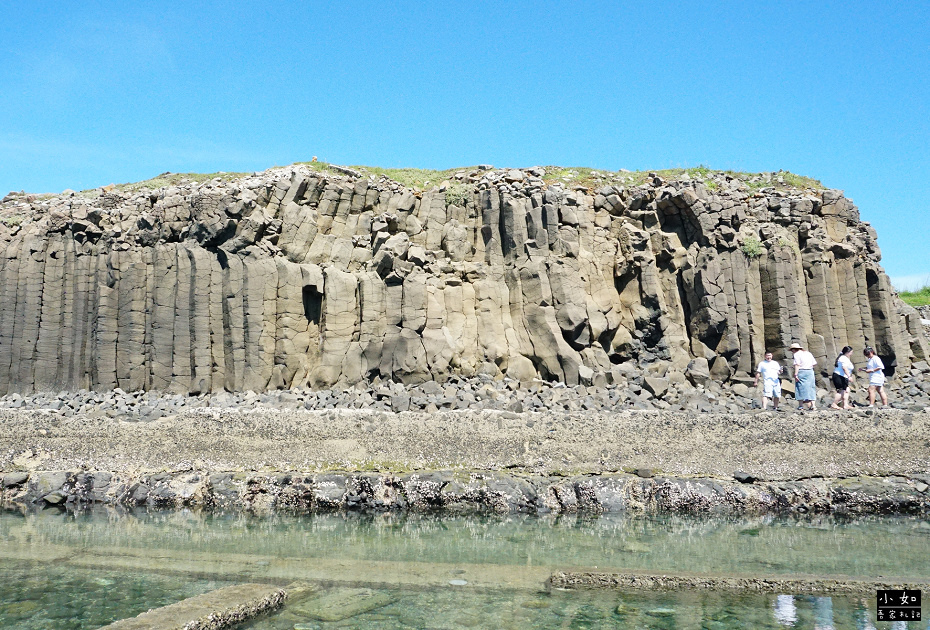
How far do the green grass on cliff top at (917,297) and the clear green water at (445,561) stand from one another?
806 inches

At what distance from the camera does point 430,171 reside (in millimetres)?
23188

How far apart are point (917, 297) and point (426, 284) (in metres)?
22.6

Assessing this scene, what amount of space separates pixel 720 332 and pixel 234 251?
1298cm

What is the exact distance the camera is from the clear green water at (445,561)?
757cm

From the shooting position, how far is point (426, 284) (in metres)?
19.3

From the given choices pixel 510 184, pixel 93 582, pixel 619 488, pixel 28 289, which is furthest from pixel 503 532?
pixel 28 289

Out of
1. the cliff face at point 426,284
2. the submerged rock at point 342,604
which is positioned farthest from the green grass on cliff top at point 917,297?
the submerged rock at point 342,604

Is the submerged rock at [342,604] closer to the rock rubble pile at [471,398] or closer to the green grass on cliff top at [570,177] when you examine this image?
the rock rubble pile at [471,398]

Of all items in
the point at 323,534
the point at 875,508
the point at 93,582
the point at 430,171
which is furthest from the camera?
the point at 430,171

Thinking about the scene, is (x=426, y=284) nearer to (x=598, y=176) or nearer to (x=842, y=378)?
(x=598, y=176)

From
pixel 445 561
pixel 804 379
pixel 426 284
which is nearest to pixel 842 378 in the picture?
pixel 804 379

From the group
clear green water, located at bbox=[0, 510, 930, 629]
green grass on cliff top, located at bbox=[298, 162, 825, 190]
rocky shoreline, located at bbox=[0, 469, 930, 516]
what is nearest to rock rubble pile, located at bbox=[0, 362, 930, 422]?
rocky shoreline, located at bbox=[0, 469, 930, 516]

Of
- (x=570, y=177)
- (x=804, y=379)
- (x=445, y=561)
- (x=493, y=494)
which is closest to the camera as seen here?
(x=445, y=561)

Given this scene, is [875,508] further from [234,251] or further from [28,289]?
[28,289]
